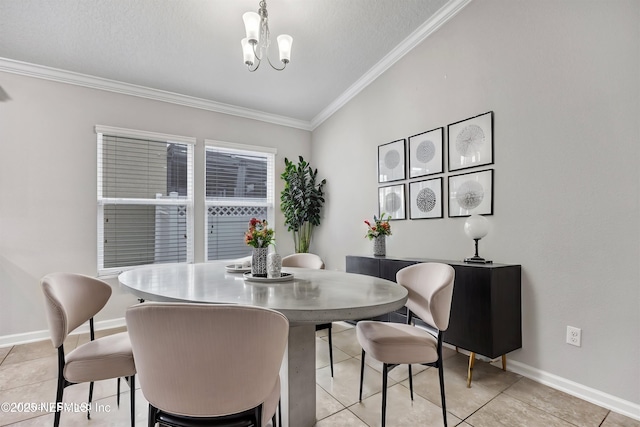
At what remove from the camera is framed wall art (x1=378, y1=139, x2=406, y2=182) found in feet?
11.2

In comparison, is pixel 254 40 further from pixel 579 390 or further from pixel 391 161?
pixel 579 390

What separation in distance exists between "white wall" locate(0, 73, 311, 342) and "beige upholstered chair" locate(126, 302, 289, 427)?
3.11 m

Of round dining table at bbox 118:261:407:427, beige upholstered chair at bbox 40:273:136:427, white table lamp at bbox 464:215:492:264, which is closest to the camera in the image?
round dining table at bbox 118:261:407:427

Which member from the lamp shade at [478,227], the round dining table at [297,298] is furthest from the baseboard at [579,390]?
the round dining table at [297,298]

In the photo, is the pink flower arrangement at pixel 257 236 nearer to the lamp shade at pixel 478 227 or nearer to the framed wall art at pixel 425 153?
the lamp shade at pixel 478 227

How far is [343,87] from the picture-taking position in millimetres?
4078

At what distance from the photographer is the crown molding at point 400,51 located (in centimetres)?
288

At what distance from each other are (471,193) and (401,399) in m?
1.74

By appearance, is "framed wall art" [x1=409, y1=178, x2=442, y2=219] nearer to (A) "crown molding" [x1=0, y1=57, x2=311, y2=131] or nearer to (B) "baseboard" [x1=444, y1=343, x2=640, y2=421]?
(B) "baseboard" [x1=444, y1=343, x2=640, y2=421]

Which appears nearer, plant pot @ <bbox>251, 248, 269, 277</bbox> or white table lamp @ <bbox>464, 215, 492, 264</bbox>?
plant pot @ <bbox>251, 248, 269, 277</bbox>

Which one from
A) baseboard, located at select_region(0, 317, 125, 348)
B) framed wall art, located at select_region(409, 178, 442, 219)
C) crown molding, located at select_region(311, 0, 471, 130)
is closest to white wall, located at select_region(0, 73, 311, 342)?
baseboard, located at select_region(0, 317, 125, 348)

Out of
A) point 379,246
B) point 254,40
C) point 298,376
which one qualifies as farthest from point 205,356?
point 379,246

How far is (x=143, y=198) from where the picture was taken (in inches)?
146

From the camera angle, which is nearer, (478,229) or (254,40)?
(254,40)
